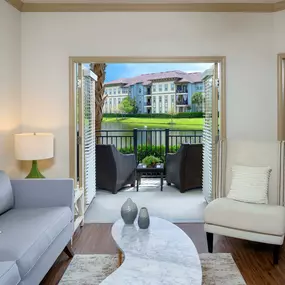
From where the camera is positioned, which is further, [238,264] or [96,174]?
[96,174]

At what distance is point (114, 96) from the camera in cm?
802

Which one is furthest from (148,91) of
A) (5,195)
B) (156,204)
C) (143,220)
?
(143,220)

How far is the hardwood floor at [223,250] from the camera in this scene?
273 cm

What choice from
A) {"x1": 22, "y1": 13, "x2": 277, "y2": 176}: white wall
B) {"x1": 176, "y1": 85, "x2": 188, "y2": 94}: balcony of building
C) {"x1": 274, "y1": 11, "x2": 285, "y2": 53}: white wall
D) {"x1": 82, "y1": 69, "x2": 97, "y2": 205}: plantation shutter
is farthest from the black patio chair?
{"x1": 274, "y1": 11, "x2": 285, "y2": 53}: white wall

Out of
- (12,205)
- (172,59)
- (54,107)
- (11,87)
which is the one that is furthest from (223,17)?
(12,205)

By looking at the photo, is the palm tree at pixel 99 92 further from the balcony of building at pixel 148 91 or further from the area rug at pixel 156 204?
the area rug at pixel 156 204

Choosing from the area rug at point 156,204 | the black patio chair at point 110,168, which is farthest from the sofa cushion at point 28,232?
the black patio chair at point 110,168

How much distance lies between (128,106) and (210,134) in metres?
3.67

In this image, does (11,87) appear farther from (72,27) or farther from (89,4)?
(89,4)

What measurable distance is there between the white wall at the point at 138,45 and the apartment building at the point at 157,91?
364 centimetres

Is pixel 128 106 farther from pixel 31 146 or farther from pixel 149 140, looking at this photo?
pixel 31 146

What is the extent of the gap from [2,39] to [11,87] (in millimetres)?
533

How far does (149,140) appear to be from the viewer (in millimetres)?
8047

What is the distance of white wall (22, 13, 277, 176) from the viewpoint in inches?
163
